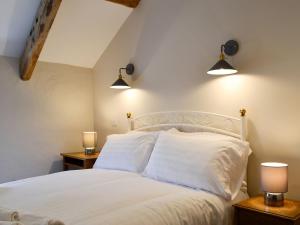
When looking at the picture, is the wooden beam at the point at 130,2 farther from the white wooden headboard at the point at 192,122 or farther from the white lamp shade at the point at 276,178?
the white lamp shade at the point at 276,178

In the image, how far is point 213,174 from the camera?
6.95ft

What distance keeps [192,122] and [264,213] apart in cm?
117

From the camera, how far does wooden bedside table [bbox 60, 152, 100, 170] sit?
346 centimetres

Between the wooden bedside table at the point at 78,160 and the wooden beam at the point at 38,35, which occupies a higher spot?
the wooden beam at the point at 38,35

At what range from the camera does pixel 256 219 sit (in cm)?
193

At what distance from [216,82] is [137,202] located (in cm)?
135

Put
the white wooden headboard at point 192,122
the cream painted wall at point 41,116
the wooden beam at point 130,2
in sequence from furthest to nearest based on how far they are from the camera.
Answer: the cream painted wall at point 41,116 → the wooden beam at point 130,2 → the white wooden headboard at point 192,122

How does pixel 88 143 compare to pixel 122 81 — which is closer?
pixel 122 81

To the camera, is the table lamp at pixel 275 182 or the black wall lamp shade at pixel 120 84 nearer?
the table lamp at pixel 275 182

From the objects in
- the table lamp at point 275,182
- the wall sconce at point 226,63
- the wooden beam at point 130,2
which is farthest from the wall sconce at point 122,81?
the table lamp at point 275,182

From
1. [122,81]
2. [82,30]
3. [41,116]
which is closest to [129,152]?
[122,81]

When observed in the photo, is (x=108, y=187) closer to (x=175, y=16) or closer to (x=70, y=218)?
(x=70, y=218)

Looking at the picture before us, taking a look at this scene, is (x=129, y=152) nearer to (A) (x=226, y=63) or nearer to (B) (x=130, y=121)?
(B) (x=130, y=121)

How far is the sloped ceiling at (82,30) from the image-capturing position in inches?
130
